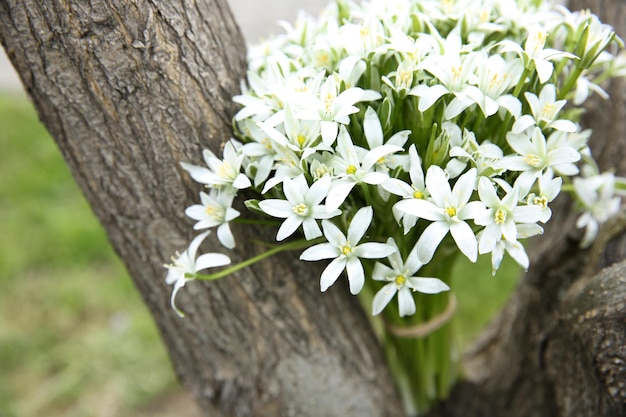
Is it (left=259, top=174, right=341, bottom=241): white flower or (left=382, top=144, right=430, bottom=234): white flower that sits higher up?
(left=259, top=174, right=341, bottom=241): white flower

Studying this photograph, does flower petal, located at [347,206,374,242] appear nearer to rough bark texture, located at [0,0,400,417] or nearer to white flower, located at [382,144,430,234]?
white flower, located at [382,144,430,234]

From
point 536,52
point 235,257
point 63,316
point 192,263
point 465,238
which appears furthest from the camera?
point 63,316

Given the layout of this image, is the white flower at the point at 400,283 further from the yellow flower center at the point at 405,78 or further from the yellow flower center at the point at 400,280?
the yellow flower center at the point at 405,78

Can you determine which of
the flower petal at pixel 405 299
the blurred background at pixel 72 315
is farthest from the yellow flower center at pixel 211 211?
the blurred background at pixel 72 315

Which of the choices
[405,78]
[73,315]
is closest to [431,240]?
[405,78]

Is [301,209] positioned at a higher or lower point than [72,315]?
lower

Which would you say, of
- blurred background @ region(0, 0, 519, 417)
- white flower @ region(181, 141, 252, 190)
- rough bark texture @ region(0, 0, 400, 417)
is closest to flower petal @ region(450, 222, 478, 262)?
white flower @ region(181, 141, 252, 190)

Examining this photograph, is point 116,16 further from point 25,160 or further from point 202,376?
point 25,160

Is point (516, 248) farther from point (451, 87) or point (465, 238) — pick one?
point (451, 87)
